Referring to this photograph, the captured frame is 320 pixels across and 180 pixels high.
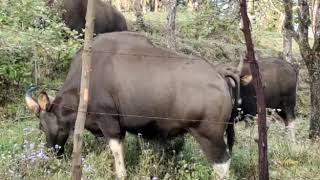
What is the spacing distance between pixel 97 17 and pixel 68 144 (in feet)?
21.4

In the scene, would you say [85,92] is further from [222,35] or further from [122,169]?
[222,35]

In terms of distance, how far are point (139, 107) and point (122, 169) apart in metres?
0.75

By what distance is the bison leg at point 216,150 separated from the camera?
673 centimetres

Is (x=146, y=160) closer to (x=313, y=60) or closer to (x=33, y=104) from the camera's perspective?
(x=33, y=104)

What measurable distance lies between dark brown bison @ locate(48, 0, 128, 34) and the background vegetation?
3.12 ft

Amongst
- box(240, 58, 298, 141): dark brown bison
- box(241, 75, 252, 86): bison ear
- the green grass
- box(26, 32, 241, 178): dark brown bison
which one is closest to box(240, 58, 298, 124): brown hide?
box(240, 58, 298, 141): dark brown bison

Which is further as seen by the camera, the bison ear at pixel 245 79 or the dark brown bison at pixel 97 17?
the dark brown bison at pixel 97 17

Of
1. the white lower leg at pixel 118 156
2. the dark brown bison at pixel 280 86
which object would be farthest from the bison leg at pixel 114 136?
the dark brown bison at pixel 280 86

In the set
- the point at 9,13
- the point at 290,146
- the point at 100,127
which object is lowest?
the point at 290,146

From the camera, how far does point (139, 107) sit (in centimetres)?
704

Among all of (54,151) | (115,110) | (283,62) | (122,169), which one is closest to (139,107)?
(115,110)

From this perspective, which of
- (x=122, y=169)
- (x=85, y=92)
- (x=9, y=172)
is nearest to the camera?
(x=85, y=92)

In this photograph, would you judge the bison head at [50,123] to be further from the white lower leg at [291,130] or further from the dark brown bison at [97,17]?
the dark brown bison at [97,17]

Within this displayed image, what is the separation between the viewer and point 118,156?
7000mm
